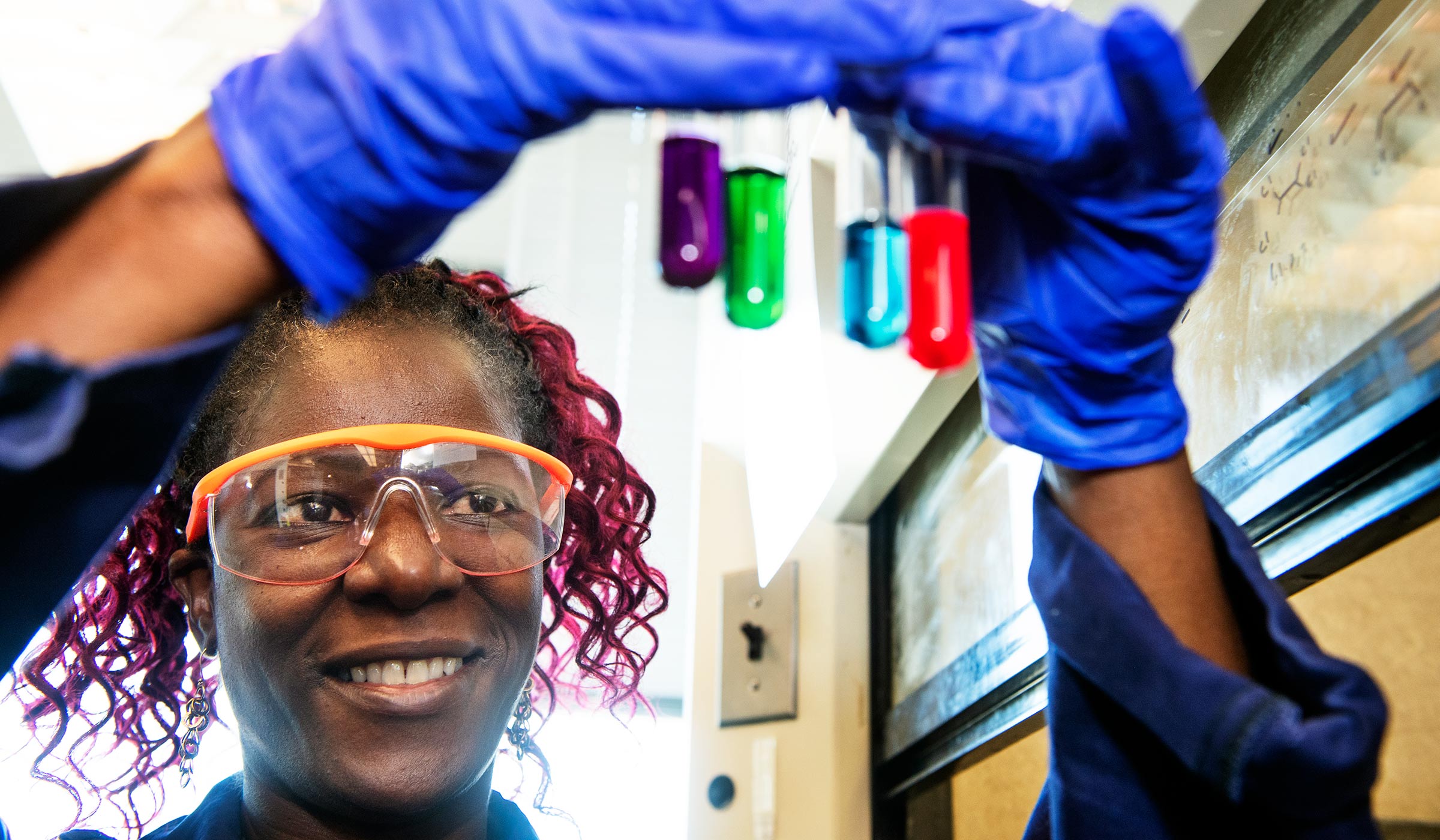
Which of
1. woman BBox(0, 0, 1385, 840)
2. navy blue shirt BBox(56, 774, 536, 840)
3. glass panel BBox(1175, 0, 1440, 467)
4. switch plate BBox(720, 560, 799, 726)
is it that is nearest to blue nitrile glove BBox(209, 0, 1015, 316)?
woman BBox(0, 0, 1385, 840)

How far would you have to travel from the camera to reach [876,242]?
23.1 inches

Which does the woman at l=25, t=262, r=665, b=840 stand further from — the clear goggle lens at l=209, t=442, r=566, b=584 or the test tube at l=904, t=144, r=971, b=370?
the test tube at l=904, t=144, r=971, b=370

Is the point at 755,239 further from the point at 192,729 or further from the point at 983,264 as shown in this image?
the point at 192,729

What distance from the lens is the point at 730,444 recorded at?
2.11 metres

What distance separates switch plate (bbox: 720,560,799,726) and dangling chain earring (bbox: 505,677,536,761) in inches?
17.2

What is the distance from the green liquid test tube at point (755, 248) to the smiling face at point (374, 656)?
603mm

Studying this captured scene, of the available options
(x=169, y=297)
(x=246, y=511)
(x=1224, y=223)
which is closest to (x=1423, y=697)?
(x=1224, y=223)

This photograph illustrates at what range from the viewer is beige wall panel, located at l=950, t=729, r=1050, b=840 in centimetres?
194

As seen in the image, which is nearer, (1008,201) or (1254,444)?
(1008,201)

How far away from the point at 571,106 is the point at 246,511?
681 millimetres

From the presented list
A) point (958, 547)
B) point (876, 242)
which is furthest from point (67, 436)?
point (958, 547)

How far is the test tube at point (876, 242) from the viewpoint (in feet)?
1.87

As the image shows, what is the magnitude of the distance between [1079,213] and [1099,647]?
12.0 inches

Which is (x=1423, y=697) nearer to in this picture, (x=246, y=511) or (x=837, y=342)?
(x=837, y=342)
